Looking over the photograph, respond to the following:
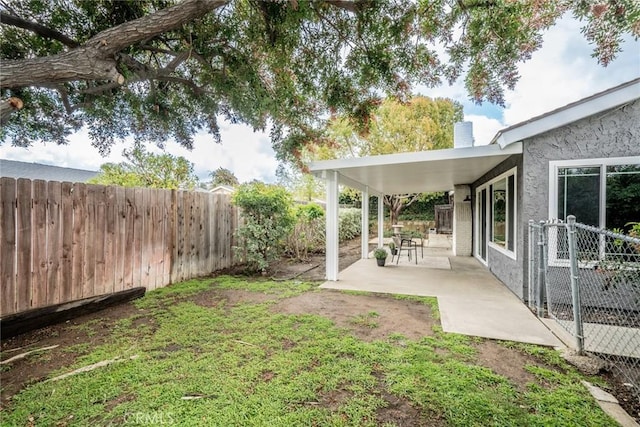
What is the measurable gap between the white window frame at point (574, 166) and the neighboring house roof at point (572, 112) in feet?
2.12

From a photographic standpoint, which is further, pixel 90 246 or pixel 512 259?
pixel 512 259

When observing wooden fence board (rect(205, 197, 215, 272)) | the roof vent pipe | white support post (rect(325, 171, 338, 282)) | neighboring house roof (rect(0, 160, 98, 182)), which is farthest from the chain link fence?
neighboring house roof (rect(0, 160, 98, 182))

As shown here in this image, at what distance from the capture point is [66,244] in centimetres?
420

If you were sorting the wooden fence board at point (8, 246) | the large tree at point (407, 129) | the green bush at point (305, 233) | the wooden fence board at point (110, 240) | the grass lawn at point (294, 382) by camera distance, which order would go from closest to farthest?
the grass lawn at point (294, 382) < the wooden fence board at point (8, 246) < the wooden fence board at point (110, 240) < the green bush at point (305, 233) < the large tree at point (407, 129)

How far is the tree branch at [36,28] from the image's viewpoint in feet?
14.3

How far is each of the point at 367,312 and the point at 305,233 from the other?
5.96 m

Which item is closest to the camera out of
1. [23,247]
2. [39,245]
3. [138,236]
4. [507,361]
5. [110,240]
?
[507,361]

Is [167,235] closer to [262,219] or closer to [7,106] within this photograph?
[262,219]

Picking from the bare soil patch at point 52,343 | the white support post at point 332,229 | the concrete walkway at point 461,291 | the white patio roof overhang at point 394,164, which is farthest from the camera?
the white support post at point 332,229

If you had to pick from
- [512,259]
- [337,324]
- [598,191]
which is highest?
[598,191]

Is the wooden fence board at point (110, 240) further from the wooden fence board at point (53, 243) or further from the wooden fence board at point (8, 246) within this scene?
the wooden fence board at point (8, 246)

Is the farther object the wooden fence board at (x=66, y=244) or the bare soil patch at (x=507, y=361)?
the wooden fence board at (x=66, y=244)

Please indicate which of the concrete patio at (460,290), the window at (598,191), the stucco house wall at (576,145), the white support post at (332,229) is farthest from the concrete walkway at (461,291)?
the window at (598,191)

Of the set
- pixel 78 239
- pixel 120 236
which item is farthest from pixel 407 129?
pixel 78 239
